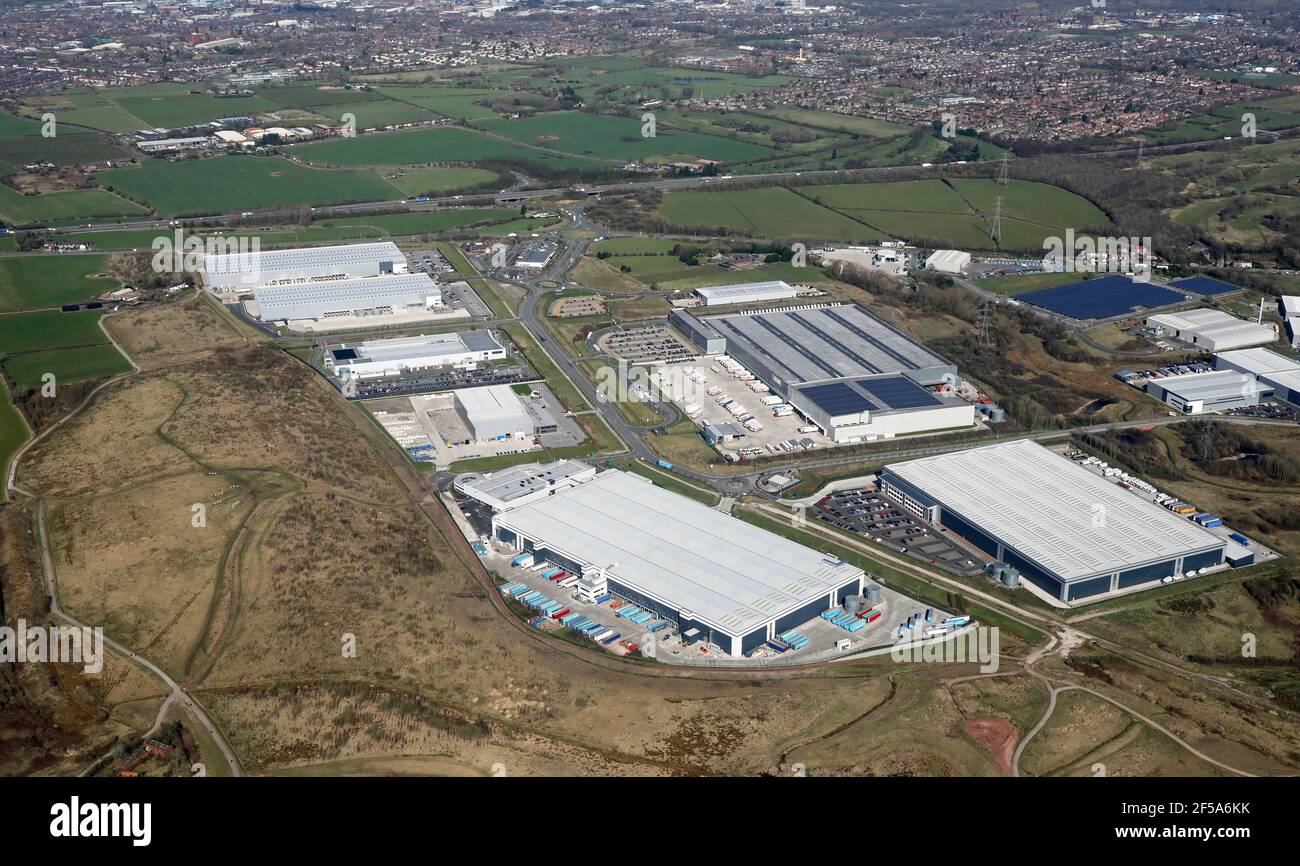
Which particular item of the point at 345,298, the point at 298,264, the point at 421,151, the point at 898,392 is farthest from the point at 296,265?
the point at 898,392

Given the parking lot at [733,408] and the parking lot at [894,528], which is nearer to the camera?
the parking lot at [894,528]

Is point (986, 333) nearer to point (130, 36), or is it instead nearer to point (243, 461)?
point (243, 461)

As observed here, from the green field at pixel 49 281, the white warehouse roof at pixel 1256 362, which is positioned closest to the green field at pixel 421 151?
the green field at pixel 49 281

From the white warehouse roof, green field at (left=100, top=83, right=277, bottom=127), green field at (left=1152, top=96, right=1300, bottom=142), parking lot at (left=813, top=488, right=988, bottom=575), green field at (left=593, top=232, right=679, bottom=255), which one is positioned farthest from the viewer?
green field at (left=100, top=83, right=277, bottom=127)

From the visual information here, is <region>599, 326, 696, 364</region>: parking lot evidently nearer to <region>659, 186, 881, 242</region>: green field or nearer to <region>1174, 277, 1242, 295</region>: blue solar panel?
<region>659, 186, 881, 242</region>: green field

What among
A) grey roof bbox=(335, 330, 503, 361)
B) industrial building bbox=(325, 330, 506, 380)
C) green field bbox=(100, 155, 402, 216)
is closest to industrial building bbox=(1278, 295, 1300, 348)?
industrial building bbox=(325, 330, 506, 380)

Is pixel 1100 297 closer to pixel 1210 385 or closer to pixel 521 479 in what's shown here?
pixel 1210 385

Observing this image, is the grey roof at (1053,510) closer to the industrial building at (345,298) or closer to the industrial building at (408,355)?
the industrial building at (408,355)
